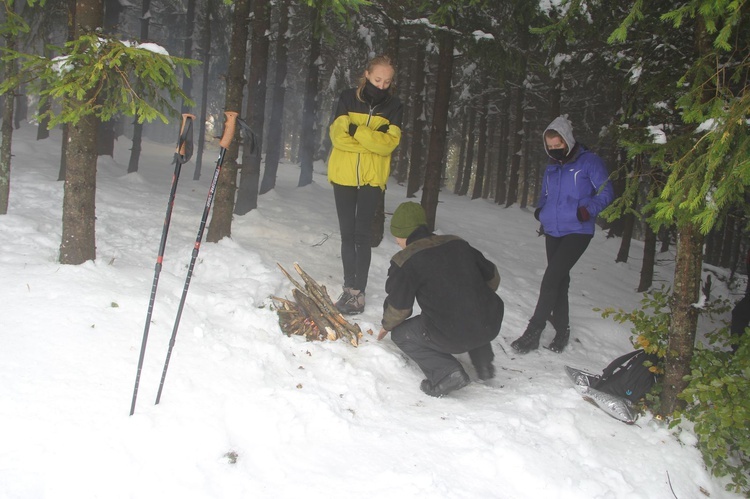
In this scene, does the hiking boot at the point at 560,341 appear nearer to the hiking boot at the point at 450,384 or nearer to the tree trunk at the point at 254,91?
the hiking boot at the point at 450,384

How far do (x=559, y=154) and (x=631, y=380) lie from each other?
230 cm

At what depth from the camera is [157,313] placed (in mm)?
4262

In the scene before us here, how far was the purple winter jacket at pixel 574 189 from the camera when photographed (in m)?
5.06

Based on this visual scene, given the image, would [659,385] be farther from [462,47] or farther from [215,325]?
[462,47]

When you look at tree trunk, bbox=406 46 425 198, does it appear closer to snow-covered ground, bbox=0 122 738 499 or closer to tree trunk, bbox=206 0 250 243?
tree trunk, bbox=206 0 250 243

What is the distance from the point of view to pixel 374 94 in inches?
197

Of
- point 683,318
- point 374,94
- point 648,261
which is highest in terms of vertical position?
point 374,94

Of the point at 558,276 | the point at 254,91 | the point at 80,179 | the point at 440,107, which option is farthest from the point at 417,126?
the point at 80,179

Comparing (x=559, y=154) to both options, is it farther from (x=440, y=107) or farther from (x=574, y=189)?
(x=440, y=107)

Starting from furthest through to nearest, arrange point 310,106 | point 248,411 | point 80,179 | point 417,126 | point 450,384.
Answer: point 417,126 → point 310,106 → point 80,179 → point 450,384 → point 248,411

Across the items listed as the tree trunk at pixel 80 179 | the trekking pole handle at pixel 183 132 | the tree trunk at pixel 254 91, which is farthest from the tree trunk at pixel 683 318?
the tree trunk at pixel 254 91

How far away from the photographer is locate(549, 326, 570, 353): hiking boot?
218 inches

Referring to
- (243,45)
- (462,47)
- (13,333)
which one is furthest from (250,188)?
(13,333)

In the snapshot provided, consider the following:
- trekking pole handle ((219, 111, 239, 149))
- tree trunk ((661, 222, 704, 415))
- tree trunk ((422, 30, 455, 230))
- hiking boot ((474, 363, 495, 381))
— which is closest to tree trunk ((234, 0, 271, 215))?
tree trunk ((422, 30, 455, 230))
